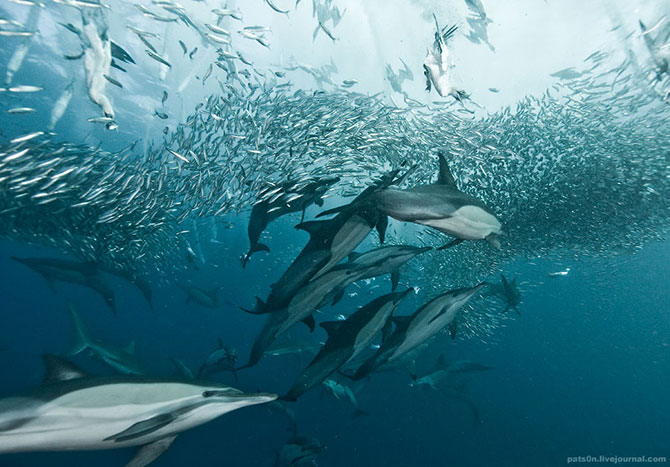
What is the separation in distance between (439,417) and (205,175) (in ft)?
59.9

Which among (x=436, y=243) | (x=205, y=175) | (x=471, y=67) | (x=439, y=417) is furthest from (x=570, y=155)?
(x=439, y=417)

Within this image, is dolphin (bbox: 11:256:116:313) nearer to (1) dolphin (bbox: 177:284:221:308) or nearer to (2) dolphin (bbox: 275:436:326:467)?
(1) dolphin (bbox: 177:284:221:308)

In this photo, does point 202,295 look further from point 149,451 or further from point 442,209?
point 442,209

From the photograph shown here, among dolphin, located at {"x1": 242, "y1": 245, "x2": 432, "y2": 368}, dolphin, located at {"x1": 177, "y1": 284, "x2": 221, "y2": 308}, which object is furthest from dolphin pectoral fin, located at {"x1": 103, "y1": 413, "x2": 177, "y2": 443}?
dolphin, located at {"x1": 177, "y1": 284, "x2": 221, "y2": 308}

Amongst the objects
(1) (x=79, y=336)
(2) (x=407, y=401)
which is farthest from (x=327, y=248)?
(2) (x=407, y=401)

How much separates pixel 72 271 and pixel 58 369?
10.5 metres

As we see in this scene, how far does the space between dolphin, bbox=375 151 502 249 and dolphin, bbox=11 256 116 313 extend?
11.1 m

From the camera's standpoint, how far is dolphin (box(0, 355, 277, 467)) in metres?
1.47

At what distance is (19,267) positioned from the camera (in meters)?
38.2

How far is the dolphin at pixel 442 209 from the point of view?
209cm

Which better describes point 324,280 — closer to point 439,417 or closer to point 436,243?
point 436,243

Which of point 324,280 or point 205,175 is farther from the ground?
point 205,175

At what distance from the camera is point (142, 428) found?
1596 mm

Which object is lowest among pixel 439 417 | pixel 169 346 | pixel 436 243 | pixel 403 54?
pixel 439 417
